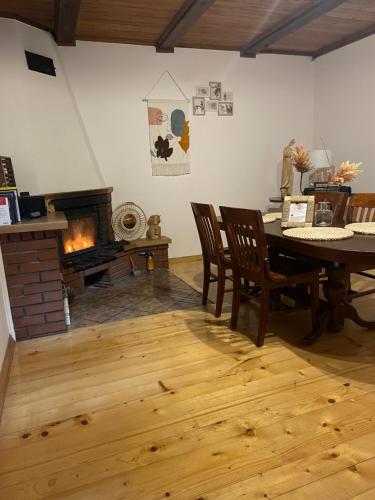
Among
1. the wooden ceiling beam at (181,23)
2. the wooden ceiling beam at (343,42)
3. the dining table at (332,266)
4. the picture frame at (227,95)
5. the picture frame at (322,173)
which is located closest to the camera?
the dining table at (332,266)

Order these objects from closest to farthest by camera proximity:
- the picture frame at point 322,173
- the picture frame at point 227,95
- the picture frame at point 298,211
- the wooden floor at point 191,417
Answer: the wooden floor at point 191,417 → the picture frame at point 298,211 → the picture frame at point 227,95 → the picture frame at point 322,173

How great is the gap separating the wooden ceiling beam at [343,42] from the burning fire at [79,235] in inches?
138

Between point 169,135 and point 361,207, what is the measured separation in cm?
238

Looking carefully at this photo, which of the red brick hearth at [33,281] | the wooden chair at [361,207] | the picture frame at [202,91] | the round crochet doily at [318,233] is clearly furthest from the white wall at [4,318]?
the picture frame at [202,91]

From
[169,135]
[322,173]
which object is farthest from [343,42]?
[169,135]

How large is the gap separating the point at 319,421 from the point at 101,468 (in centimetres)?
95

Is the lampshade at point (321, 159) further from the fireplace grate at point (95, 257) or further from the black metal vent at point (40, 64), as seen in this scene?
the black metal vent at point (40, 64)

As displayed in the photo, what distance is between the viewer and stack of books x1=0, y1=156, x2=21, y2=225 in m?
2.38

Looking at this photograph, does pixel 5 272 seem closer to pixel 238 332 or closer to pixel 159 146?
pixel 238 332

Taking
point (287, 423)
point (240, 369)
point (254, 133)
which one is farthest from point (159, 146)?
point (287, 423)

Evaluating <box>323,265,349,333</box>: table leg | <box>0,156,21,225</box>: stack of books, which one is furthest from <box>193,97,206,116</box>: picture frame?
<box>323,265,349,333</box>: table leg

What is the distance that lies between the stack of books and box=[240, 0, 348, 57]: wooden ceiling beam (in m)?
2.94

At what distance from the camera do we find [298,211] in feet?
8.09

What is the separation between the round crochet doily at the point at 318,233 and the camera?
2.00 m
